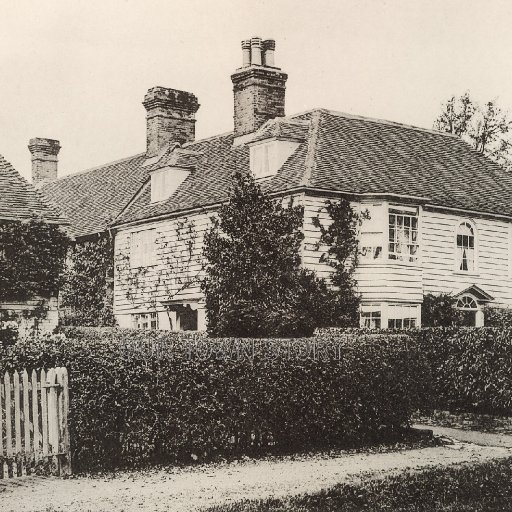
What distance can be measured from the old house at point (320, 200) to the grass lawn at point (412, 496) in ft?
53.1

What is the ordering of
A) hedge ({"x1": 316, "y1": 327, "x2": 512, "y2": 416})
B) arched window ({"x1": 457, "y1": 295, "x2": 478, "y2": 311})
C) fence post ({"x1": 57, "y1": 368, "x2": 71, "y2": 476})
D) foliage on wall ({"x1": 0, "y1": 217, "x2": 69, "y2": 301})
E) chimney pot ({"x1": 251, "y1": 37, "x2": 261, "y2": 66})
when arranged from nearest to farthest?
fence post ({"x1": 57, "y1": 368, "x2": 71, "y2": 476}) → hedge ({"x1": 316, "y1": 327, "x2": 512, "y2": 416}) → foliage on wall ({"x1": 0, "y1": 217, "x2": 69, "y2": 301}) → arched window ({"x1": 457, "y1": 295, "x2": 478, "y2": 311}) → chimney pot ({"x1": 251, "y1": 37, "x2": 261, "y2": 66})

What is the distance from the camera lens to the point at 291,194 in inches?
1041

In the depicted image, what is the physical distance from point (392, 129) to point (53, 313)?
14.1 meters

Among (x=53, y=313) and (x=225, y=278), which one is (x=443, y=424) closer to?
(x=225, y=278)

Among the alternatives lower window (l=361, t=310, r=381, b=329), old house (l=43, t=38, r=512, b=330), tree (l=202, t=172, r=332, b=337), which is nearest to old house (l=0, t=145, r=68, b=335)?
old house (l=43, t=38, r=512, b=330)

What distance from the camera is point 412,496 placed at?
8.84 meters

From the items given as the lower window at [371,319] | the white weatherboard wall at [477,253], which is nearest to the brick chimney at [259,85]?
the white weatherboard wall at [477,253]

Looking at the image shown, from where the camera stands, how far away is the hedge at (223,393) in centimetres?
1063

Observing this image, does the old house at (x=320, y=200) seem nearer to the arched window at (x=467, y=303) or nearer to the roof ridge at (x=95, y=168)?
the arched window at (x=467, y=303)

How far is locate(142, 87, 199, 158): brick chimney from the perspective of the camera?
35656 mm

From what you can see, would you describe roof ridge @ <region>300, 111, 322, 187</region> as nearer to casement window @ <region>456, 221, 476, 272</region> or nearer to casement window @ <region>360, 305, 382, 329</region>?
casement window @ <region>360, 305, 382, 329</region>

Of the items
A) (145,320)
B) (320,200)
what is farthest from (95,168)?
(320,200)

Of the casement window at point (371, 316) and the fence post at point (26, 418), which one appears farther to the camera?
the casement window at point (371, 316)

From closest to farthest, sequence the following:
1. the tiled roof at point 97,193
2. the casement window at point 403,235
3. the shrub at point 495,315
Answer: the casement window at point 403,235 < the shrub at point 495,315 < the tiled roof at point 97,193
